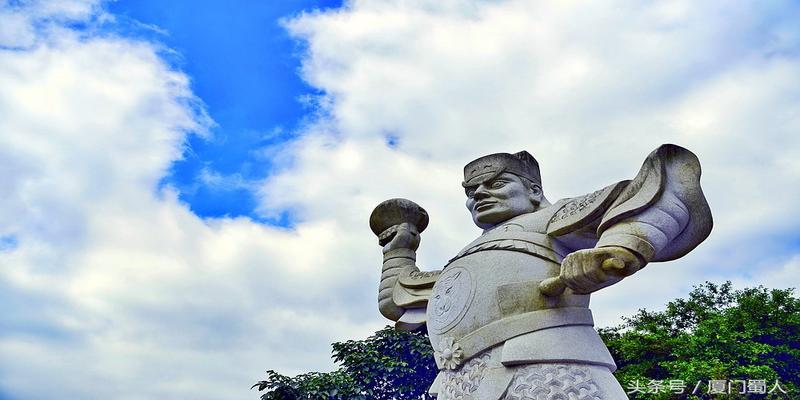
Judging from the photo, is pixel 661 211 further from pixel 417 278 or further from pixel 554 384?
pixel 417 278

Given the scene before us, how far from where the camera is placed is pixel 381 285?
5645 mm

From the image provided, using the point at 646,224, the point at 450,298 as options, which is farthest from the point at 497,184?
the point at 646,224

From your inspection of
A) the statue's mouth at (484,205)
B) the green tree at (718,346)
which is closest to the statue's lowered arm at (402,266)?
the statue's mouth at (484,205)

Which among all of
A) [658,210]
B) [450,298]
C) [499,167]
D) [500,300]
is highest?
[499,167]

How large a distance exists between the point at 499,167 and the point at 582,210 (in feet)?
2.70

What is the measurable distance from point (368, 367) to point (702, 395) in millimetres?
7242

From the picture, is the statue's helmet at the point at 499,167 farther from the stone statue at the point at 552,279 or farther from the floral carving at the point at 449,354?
the floral carving at the point at 449,354

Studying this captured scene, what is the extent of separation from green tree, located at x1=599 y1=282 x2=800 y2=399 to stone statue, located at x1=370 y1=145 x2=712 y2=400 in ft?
30.9

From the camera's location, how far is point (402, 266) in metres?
5.62

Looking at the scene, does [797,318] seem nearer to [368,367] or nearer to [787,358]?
[787,358]

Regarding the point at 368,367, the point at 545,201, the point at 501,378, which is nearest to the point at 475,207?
the point at 545,201

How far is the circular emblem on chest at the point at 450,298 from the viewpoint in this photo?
14.3 ft

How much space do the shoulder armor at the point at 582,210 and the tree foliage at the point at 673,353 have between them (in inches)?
247

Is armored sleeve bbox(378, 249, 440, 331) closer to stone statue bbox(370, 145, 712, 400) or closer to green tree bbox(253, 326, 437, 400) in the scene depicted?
stone statue bbox(370, 145, 712, 400)
